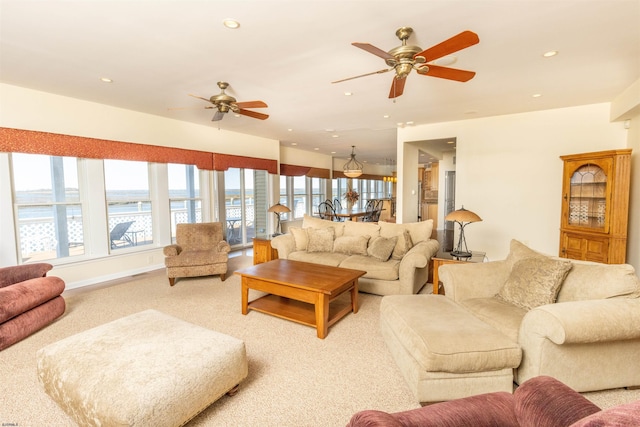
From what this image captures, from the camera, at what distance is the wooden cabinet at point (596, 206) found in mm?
3844

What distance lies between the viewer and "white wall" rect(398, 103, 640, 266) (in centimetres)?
468

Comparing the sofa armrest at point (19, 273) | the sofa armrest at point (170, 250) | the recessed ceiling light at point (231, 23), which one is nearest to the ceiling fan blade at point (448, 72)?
the recessed ceiling light at point (231, 23)

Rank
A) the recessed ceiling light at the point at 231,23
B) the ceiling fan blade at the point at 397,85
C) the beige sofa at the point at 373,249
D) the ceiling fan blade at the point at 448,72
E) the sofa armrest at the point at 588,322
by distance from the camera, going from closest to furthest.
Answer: the sofa armrest at the point at 588,322
the recessed ceiling light at the point at 231,23
the ceiling fan blade at the point at 448,72
the ceiling fan blade at the point at 397,85
the beige sofa at the point at 373,249

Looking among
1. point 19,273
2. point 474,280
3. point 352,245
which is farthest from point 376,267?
point 19,273

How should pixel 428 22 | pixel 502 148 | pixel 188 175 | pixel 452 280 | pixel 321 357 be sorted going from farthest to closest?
pixel 188 175 < pixel 502 148 < pixel 452 280 < pixel 321 357 < pixel 428 22

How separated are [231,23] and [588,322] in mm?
3104

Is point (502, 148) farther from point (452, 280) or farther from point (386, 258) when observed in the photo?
point (452, 280)

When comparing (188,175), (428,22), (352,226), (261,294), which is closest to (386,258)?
(352,226)

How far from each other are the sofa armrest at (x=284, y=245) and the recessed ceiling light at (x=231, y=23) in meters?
2.94

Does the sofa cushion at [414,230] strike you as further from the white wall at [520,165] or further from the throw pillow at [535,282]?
the white wall at [520,165]

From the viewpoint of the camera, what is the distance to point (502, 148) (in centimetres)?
531

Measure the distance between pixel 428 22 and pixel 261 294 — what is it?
3448mm

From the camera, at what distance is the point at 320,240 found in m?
4.59

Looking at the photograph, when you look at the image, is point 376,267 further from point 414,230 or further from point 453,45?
point 453,45
